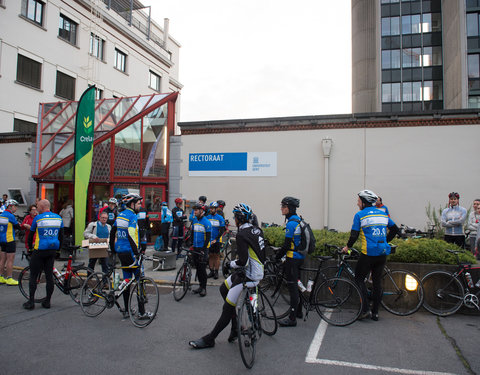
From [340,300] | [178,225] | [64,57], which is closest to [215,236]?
[178,225]

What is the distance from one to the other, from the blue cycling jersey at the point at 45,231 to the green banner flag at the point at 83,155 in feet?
16.2

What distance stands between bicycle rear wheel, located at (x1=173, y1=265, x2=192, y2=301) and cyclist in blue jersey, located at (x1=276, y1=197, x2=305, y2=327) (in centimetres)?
223

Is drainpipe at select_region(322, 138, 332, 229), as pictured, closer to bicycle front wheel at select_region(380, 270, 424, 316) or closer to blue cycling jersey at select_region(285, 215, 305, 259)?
bicycle front wheel at select_region(380, 270, 424, 316)

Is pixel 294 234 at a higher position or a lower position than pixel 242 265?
higher

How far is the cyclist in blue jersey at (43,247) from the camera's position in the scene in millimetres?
6172

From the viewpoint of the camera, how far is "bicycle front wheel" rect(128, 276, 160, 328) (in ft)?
17.2

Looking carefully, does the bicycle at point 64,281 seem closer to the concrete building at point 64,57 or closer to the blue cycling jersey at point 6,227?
the blue cycling jersey at point 6,227

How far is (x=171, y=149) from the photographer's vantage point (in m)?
15.1

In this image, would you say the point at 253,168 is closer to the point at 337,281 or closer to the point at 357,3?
the point at 337,281

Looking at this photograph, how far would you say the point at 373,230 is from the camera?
534cm

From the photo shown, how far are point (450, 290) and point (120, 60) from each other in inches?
1240

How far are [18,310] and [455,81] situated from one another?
44389 mm

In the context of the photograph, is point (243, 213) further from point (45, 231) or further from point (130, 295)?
point (45, 231)

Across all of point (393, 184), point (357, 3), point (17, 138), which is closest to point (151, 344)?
point (393, 184)
